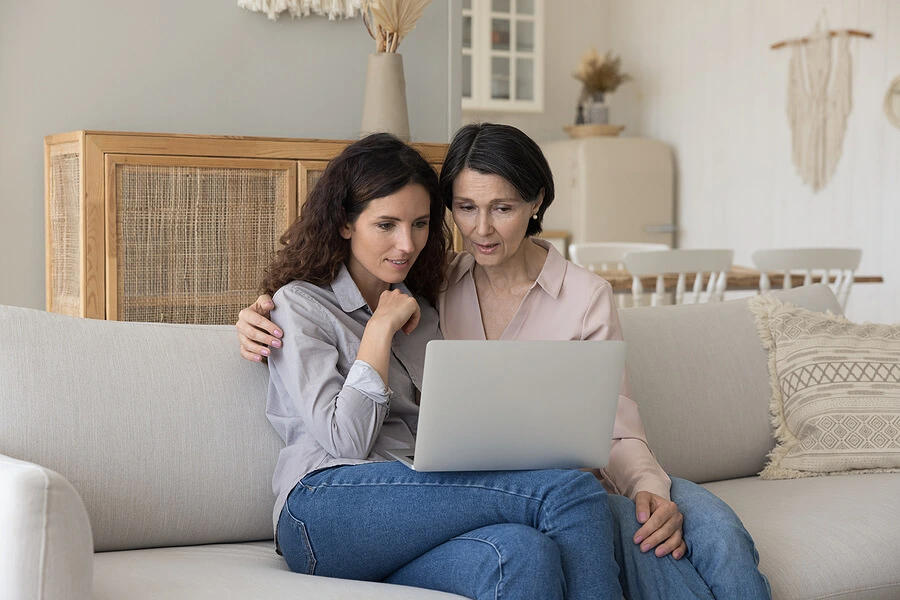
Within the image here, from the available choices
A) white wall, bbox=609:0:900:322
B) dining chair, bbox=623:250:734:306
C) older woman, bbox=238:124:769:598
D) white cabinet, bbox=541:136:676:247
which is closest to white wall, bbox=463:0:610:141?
white wall, bbox=609:0:900:322

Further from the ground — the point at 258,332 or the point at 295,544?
the point at 258,332

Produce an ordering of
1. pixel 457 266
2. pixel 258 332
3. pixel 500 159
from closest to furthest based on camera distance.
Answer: pixel 258 332 → pixel 500 159 → pixel 457 266

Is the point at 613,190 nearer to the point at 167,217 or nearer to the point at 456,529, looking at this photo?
the point at 167,217

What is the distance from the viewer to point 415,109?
3.37 metres

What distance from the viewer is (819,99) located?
513 cm

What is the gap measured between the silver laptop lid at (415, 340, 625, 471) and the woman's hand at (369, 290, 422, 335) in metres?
0.31

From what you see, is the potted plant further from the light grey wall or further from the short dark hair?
the short dark hair

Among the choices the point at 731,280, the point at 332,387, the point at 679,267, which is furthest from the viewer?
the point at 731,280

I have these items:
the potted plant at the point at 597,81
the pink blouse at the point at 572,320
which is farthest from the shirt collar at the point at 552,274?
the potted plant at the point at 597,81

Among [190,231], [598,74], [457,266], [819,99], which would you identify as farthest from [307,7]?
[598,74]

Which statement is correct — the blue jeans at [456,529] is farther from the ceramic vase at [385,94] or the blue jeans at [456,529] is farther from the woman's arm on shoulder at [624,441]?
the ceramic vase at [385,94]

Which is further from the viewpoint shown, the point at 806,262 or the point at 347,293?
the point at 806,262

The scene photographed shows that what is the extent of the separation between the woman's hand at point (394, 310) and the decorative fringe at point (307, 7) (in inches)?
62.7

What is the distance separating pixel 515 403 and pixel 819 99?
4.23m
